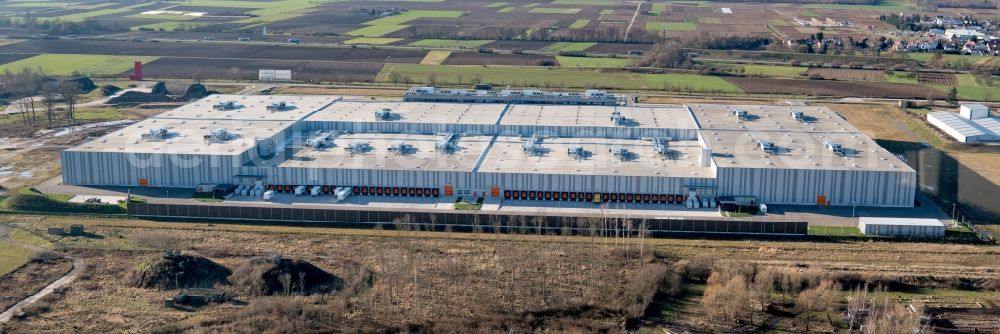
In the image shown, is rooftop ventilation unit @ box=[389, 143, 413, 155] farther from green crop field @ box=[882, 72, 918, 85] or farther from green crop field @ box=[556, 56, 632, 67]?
green crop field @ box=[882, 72, 918, 85]

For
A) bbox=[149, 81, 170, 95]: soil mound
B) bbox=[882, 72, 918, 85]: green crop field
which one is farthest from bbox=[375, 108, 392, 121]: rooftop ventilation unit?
bbox=[882, 72, 918, 85]: green crop field

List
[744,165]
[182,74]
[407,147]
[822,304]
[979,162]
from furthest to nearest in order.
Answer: [182,74] < [979,162] < [407,147] < [744,165] < [822,304]

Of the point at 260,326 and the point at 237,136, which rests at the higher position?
the point at 237,136

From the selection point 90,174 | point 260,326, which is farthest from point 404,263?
point 90,174

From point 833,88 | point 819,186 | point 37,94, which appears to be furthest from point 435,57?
point 819,186

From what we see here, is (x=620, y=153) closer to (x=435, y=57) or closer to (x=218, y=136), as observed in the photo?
(x=218, y=136)

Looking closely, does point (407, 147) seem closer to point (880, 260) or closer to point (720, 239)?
point (720, 239)
